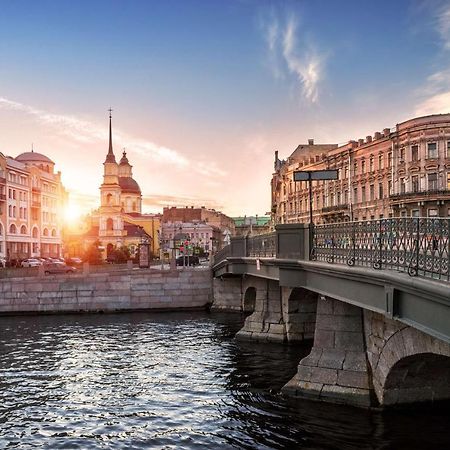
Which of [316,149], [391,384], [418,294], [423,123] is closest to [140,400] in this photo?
[391,384]

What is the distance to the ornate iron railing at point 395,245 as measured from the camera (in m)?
8.34

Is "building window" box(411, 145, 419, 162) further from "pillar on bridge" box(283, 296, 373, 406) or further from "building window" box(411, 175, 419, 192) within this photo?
"pillar on bridge" box(283, 296, 373, 406)

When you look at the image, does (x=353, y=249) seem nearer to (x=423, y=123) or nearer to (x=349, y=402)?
(x=349, y=402)

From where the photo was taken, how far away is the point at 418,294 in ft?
28.4

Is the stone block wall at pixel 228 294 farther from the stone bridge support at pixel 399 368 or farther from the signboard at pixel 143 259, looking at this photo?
the stone bridge support at pixel 399 368

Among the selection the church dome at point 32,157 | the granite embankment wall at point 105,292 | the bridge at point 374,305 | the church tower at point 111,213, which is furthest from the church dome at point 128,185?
the bridge at point 374,305

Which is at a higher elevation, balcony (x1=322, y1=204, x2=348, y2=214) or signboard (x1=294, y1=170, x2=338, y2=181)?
Result: balcony (x1=322, y1=204, x2=348, y2=214)

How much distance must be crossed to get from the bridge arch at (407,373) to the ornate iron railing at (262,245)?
7563 mm

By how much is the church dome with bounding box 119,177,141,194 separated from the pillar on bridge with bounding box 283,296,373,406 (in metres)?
126

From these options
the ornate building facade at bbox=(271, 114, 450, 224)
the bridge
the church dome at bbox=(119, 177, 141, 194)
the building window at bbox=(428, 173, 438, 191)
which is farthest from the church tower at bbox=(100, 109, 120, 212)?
the bridge

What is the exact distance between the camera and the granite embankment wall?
39.4 m

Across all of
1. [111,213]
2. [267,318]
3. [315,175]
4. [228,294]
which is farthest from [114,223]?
[315,175]

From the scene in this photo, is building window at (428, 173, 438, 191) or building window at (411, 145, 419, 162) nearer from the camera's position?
building window at (428, 173, 438, 191)

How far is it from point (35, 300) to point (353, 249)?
106ft
